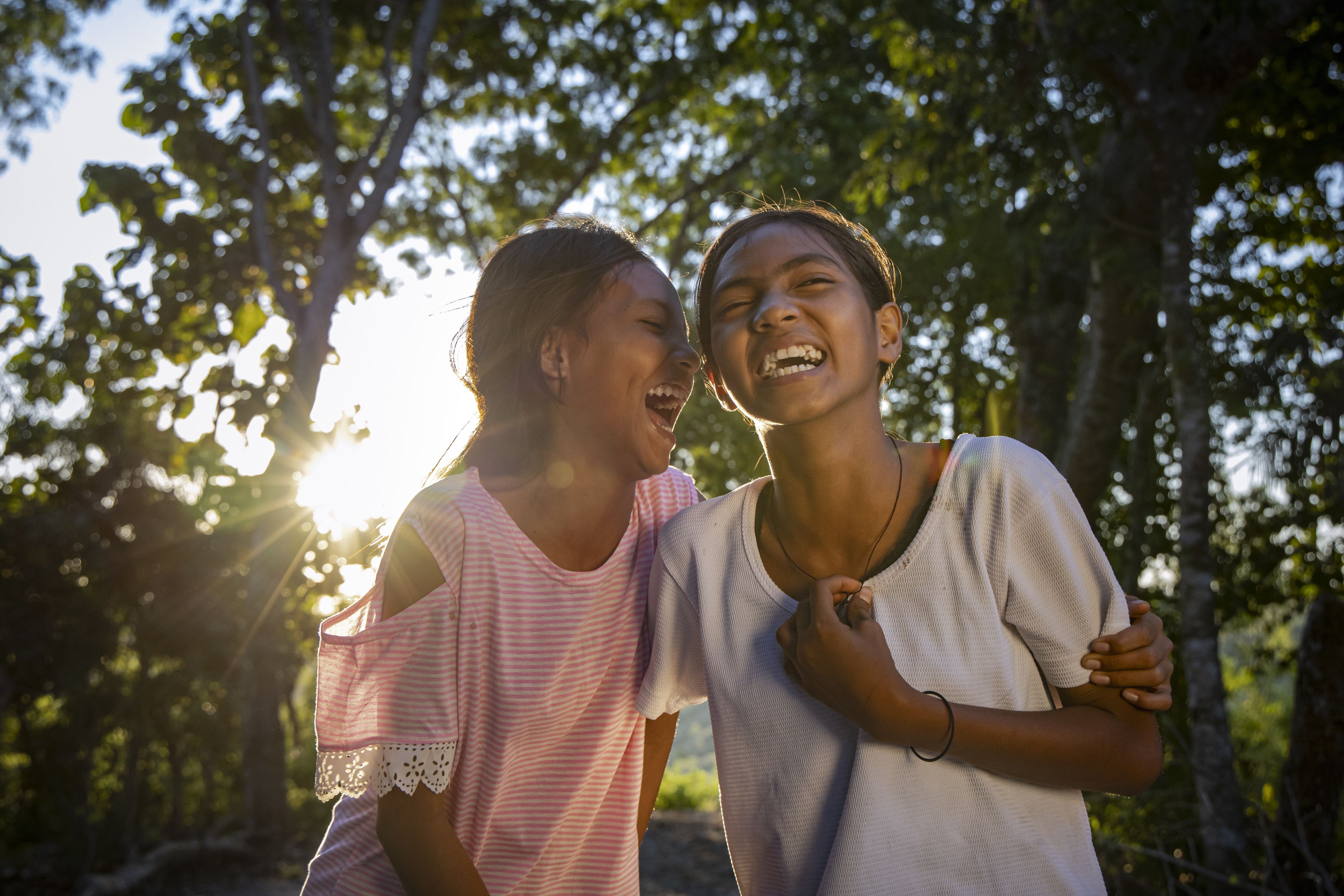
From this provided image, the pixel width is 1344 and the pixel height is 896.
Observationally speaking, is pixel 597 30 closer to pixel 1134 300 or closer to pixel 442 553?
pixel 1134 300

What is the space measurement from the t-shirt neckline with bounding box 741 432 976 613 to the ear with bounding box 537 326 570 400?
55cm

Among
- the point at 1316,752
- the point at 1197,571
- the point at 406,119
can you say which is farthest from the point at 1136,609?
the point at 406,119

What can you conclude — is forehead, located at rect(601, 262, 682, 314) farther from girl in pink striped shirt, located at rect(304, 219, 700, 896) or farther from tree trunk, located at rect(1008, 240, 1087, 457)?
tree trunk, located at rect(1008, 240, 1087, 457)

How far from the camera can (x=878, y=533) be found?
178cm

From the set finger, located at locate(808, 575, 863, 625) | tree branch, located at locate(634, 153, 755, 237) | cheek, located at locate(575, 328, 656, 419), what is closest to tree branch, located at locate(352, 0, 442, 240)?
tree branch, located at locate(634, 153, 755, 237)

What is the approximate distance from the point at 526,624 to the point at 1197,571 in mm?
4473

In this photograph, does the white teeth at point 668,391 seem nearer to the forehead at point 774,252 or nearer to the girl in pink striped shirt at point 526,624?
the girl in pink striped shirt at point 526,624

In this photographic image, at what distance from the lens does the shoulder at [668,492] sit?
2391 mm

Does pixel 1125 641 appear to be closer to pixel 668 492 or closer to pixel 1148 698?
pixel 1148 698

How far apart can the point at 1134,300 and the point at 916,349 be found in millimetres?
4328

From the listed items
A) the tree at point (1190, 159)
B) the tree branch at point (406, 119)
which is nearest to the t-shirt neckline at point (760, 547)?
the tree at point (1190, 159)

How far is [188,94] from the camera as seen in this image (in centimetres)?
689

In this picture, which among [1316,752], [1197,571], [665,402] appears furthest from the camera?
[1197,571]

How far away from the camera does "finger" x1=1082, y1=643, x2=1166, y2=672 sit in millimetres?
1535
